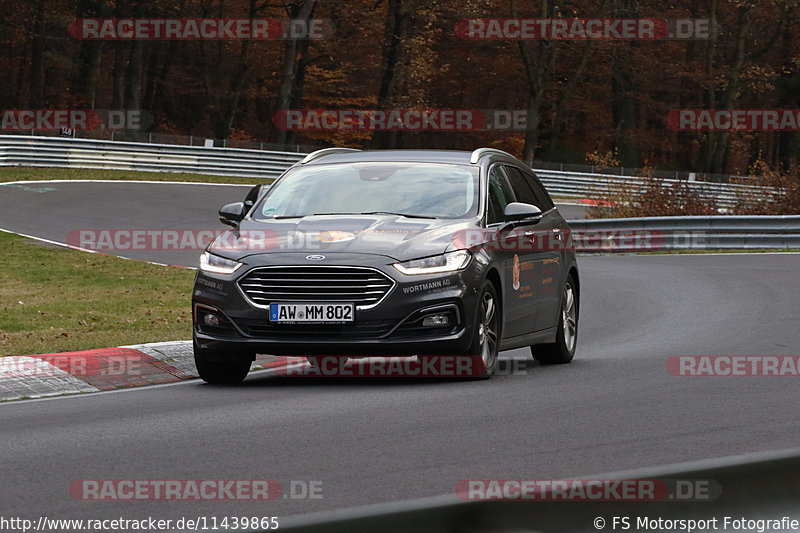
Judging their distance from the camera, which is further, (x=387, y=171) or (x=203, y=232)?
(x=203, y=232)

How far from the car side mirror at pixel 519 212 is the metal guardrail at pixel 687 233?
1653 centimetres

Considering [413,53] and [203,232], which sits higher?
[413,53]

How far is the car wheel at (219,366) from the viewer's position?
1040cm

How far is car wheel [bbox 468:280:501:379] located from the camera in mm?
10195

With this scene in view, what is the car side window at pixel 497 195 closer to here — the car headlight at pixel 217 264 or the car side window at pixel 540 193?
the car side window at pixel 540 193

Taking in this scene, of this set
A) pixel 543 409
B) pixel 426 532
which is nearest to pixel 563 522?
pixel 426 532

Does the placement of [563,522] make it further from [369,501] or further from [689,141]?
[689,141]

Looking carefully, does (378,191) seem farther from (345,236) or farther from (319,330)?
(319,330)

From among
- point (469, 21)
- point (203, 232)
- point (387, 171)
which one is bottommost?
point (203, 232)

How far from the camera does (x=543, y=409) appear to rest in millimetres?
8820

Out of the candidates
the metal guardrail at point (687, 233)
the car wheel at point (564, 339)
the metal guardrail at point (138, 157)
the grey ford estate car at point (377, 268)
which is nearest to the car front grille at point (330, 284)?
the grey ford estate car at point (377, 268)

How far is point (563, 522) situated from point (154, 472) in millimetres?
3159

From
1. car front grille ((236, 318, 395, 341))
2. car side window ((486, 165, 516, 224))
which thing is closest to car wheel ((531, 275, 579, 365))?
car side window ((486, 165, 516, 224))

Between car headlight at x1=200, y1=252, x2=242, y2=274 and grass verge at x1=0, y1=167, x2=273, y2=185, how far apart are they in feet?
94.0
